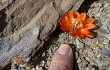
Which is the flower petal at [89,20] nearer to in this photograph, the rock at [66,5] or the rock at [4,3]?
the rock at [66,5]

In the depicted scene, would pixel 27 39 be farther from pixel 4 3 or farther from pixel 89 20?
pixel 89 20

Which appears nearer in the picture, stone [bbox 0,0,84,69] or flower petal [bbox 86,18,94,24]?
stone [bbox 0,0,84,69]

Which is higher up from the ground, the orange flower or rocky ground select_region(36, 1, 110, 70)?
the orange flower

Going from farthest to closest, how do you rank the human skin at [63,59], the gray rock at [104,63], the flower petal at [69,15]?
the flower petal at [69,15] → the gray rock at [104,63] → the human skin at [63,59]

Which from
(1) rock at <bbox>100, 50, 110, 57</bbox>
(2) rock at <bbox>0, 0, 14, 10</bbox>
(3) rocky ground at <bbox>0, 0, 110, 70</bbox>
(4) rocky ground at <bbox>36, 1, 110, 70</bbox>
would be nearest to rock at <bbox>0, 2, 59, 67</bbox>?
(3) rocky ground at <bbox>0, 0, 110, 70</bbox>

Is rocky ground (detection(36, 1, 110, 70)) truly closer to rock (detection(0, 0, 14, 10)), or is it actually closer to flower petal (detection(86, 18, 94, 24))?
flower petal (detection(86, 18, 94, 24))

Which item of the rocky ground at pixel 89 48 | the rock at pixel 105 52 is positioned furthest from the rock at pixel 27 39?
the rock at pixel 105 52
